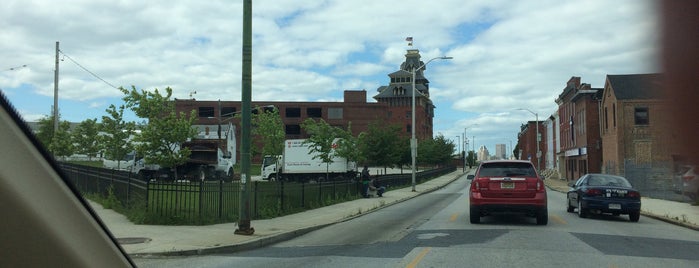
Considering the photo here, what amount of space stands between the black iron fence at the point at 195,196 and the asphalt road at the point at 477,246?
266 centimetres

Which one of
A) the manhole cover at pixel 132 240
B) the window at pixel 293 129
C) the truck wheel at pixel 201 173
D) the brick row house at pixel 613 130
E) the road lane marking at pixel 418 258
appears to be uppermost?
the window at pixel 293 129

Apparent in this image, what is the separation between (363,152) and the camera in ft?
124

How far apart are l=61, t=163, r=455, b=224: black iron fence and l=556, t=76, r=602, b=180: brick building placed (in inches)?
921

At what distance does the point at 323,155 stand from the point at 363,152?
567cm

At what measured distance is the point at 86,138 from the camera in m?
36.9

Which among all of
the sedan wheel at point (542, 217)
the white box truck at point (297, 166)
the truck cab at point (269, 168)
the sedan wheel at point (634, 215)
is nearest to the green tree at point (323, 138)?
the white box truck at point (297, 166)

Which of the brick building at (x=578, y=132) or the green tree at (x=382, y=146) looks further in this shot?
the brick building at (x=578, y=132)

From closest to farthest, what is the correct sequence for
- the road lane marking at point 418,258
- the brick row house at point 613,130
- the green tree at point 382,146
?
1. the brick row house at point 613,130
2. the road lane marking at point 418,258
3. the green tree at point 382,146

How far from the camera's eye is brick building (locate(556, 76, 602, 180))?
4157 cm

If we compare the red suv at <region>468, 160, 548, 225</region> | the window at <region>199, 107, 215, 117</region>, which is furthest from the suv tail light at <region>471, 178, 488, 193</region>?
the window at <region>199, 107, 215, 117</region>

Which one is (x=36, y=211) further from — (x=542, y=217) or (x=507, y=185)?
(x=542, y=217)

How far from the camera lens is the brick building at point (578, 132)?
41569mm

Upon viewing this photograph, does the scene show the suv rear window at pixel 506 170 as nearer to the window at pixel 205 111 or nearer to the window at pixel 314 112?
the window at pixel 314 112

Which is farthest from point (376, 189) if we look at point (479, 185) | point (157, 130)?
point (479, 185)
